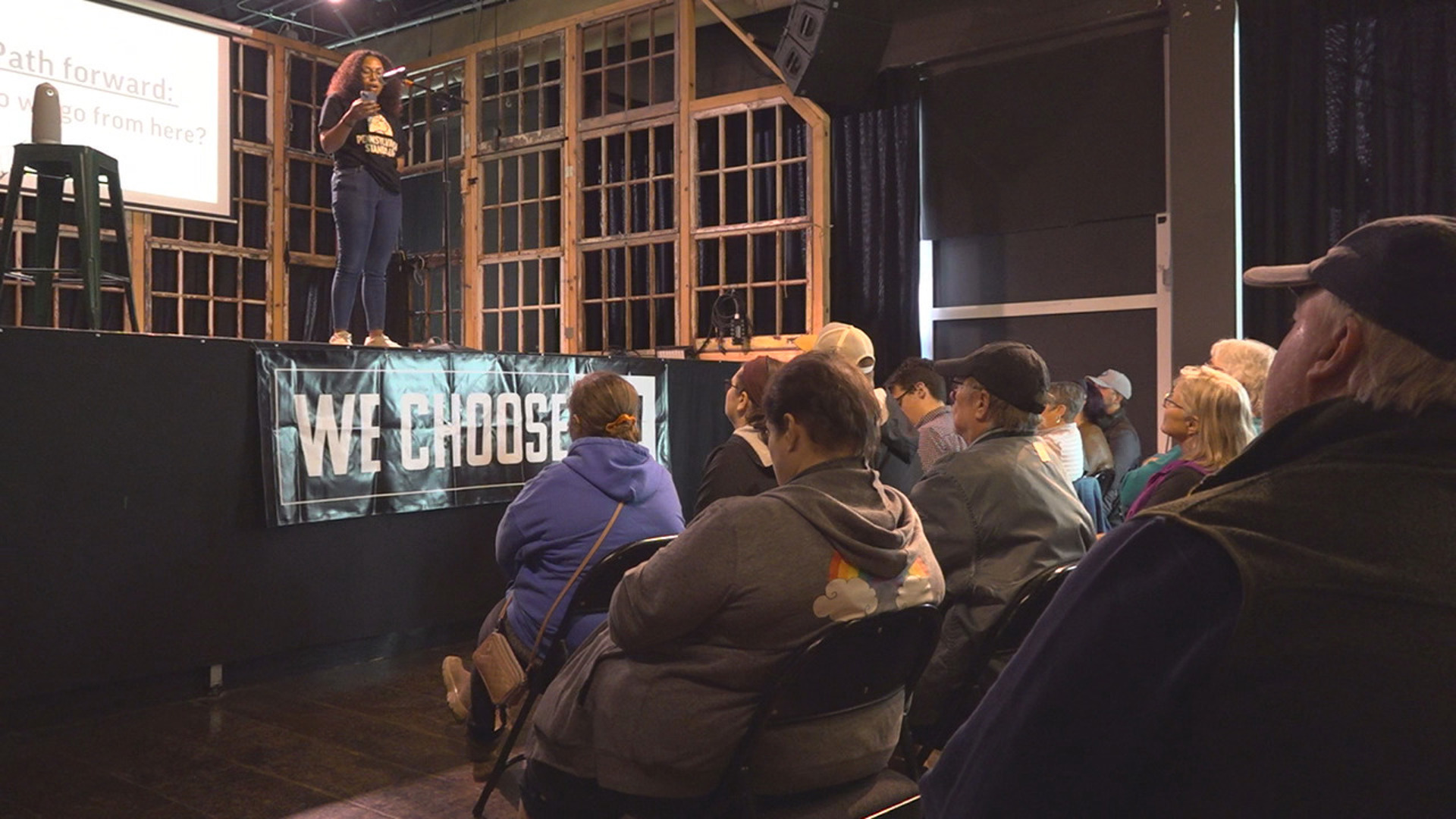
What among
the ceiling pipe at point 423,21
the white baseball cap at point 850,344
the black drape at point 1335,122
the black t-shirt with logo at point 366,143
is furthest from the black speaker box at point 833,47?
the ceiling pipe at point 423,21

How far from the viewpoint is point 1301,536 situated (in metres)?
0.69

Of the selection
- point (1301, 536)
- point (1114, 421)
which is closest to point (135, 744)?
point (1301, 536)

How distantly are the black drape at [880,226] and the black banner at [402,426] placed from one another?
8.53 feet

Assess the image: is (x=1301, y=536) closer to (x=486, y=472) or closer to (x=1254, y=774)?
(x=1254, y=774)

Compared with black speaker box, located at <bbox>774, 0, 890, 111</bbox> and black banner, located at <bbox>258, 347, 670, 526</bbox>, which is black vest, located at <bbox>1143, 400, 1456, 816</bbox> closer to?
black banner, located at <bbox>258, 347, 670, 526</bbox>

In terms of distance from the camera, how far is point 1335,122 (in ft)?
17.4

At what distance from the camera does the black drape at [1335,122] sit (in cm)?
501

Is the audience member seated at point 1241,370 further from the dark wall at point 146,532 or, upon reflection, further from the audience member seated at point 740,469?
the dark wall at point 146,532

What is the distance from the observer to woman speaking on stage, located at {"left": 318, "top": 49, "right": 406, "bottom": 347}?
471 centimetres

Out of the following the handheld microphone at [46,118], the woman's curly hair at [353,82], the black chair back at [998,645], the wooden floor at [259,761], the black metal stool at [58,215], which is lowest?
the wooden floor at [259,761]

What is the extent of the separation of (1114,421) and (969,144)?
2.50m

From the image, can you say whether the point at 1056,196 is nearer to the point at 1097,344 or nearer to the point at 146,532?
→ the point at 1097,344

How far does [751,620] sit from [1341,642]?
0.99 m

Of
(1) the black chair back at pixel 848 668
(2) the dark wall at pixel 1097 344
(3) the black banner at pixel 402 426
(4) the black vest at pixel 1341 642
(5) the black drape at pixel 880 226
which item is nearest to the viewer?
(4) the black vest at pixel 1341 642
